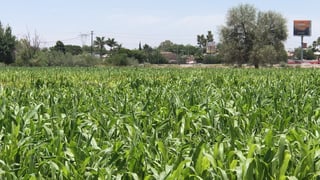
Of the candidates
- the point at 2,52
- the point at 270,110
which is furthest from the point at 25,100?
the point at 2,52

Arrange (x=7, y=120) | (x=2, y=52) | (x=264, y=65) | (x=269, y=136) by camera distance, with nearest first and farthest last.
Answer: (x=269, y=136), (x=7, y=120), (x=264, y=65), (x=2, y=52)

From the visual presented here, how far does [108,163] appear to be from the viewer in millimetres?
2627

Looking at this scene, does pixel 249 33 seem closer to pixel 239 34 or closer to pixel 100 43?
pixel 239 34

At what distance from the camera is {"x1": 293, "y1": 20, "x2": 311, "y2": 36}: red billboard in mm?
97438

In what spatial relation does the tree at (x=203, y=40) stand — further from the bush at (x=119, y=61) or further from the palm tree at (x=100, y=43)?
the bush at (x=119, y=61)

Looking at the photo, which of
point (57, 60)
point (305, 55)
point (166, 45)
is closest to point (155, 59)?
point (57, 60)

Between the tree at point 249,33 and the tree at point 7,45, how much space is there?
3414cm

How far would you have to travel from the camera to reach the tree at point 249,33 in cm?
6247

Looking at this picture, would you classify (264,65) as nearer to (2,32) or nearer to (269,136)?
(2,32)

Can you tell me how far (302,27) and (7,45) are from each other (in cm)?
6031

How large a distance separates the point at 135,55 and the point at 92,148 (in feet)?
326

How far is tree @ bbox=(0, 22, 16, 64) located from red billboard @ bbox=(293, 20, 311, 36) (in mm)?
57021

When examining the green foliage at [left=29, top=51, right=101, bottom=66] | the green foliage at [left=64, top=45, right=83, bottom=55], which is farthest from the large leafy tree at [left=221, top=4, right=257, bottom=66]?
the green foliage at [left=64, top=45, right=83, bottom=55]

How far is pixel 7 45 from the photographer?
73.5m
